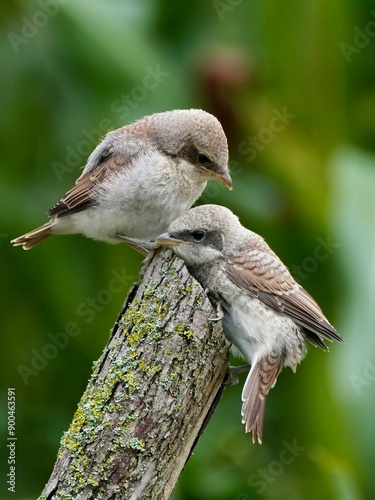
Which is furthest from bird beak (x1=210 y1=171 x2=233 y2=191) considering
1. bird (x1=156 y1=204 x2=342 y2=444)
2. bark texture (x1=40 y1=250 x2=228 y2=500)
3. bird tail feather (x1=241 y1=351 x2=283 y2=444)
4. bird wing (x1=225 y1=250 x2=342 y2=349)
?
bark texture (x1=40 y1=250 x2=228 y2=500)

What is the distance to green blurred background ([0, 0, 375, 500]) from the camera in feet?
17.0

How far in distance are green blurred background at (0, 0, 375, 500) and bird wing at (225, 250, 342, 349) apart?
89 centimetres

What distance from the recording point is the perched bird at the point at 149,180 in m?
4.43

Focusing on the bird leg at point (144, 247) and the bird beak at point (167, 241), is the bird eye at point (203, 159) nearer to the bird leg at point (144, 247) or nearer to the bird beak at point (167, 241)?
the bird leg at point (144, 247)

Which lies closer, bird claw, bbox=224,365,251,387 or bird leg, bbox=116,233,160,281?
bird claw, bbox=224,365,251,387

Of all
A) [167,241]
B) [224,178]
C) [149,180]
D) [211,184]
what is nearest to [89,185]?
[149,180]

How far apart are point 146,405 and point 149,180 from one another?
5.30 feet

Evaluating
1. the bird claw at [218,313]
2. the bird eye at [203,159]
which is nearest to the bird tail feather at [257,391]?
the bird claw at [218,313]

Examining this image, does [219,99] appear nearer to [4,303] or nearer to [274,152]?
[274,152]

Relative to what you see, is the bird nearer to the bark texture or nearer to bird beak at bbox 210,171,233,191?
bird beak at bbox 210,171,233,191

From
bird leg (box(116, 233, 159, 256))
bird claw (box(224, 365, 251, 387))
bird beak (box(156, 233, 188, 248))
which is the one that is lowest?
bird claw (box(224, 365, 251, 387))

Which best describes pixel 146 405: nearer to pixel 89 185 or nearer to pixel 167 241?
pixel 167 241

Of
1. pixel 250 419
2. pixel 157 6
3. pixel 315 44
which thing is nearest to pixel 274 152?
pixel 315 44

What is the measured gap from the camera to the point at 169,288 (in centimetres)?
328
